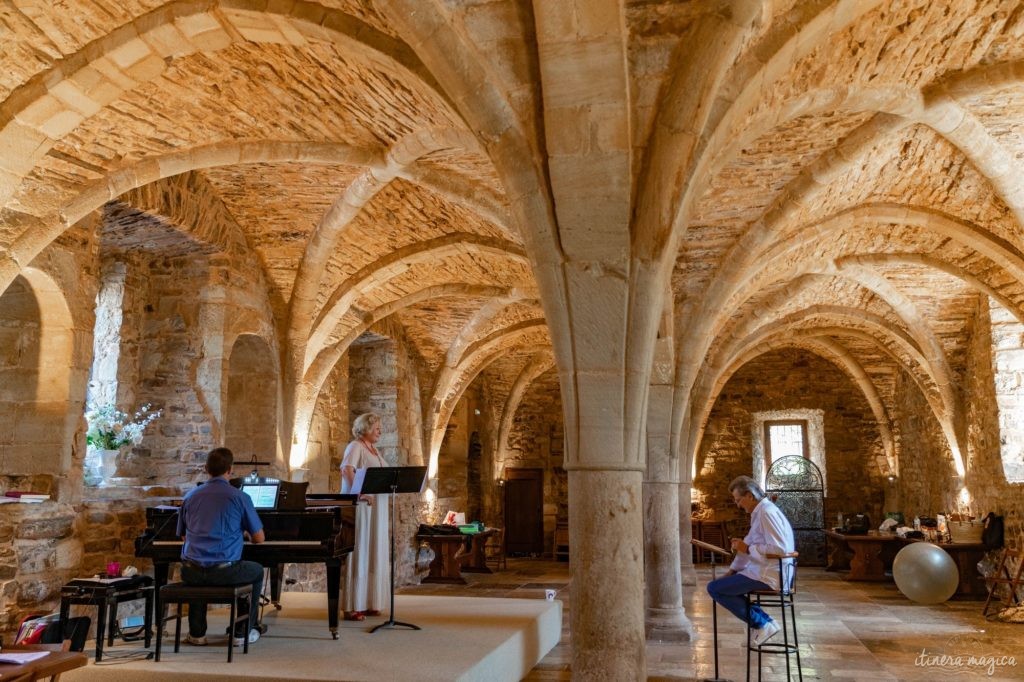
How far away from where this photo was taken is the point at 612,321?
12.7 feet

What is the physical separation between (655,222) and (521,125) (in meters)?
0.77

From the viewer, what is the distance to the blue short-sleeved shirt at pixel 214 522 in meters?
4.23

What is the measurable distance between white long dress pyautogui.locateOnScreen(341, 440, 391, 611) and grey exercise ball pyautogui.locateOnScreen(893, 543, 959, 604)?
18.4ft

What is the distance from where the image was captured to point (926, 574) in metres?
8.15

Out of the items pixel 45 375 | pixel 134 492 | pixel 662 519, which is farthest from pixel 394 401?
pixel 45 375

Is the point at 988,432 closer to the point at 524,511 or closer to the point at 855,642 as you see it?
the point at 855,642

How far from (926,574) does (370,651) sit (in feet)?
20.5

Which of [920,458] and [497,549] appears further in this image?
[497,549]

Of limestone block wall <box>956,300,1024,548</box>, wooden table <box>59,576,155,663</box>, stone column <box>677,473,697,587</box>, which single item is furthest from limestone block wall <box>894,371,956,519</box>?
wooden table <box>59,576,155,663</box>

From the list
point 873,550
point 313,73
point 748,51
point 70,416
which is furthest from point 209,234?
point 873,550

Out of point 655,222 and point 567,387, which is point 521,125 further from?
point 567,387

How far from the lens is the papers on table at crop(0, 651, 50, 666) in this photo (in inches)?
101

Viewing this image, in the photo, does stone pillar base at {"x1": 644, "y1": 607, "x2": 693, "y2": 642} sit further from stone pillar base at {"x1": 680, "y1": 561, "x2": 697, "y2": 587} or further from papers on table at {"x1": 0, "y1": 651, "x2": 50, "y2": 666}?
papers on table at {"x1": 0, "y1": 651, "x2": 50, "y2": 666}

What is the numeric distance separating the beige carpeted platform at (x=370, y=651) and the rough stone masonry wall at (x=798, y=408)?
35.7 ft
